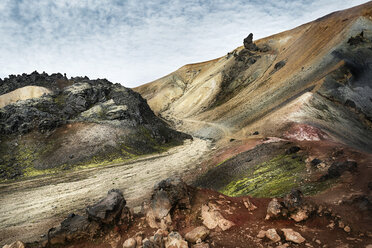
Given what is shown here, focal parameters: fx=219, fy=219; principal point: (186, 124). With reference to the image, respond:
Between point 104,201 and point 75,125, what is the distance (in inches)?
1550

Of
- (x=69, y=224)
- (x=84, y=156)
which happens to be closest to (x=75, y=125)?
(x=84, y=156)

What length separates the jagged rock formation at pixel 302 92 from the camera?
3091 cm

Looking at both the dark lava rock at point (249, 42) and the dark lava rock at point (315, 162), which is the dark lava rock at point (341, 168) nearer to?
the dark lava rock at point (315, 162)

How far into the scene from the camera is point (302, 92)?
40.9 meters

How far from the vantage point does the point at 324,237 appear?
833 cm

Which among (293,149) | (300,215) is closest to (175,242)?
(300,215)

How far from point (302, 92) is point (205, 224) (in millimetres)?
38935

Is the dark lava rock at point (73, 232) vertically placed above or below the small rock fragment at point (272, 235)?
above

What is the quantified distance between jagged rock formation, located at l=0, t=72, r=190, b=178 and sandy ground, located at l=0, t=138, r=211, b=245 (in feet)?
21.0

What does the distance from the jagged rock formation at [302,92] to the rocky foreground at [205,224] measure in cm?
1855

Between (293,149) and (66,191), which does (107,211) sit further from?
(293,149)

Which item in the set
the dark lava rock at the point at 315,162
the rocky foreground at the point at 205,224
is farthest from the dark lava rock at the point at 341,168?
the rocky foreground at the point at 205,224

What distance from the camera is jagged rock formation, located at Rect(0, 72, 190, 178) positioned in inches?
1506

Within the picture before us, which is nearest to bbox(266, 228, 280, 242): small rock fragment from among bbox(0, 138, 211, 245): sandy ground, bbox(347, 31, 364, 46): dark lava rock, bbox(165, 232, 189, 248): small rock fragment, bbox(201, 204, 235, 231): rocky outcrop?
bbox(201, 204, 235, 231): rocky outcrop
